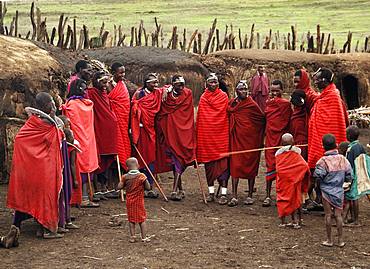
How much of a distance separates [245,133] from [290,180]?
1.57 m

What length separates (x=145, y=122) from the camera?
10.5 m

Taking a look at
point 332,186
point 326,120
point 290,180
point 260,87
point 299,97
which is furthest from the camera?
point 260,87

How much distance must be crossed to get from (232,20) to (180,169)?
24.8 metres

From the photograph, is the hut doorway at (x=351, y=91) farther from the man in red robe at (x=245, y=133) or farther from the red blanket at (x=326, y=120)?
the red blanket at (x=326, y=120)

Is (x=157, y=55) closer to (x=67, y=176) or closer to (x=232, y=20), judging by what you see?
(x=67, y=176)

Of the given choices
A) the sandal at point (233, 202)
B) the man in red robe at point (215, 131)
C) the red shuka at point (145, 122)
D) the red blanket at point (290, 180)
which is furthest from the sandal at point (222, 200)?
the red blanket at point (290, 180)

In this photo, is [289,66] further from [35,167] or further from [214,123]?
[35,167]

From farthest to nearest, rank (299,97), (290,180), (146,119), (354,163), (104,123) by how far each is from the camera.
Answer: (146,119) → (104,123) → (299,97) → (354,163) → (290,180)

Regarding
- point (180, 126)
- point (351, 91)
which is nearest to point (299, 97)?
point (180, 126)

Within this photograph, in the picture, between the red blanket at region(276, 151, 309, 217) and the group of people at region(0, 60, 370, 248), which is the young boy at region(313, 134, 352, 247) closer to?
the group of people at region(0, 60, 370, 248)

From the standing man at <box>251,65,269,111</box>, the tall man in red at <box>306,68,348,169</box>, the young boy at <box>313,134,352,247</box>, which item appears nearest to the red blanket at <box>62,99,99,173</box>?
the tall man in red at <box>306,68,348,169</box>

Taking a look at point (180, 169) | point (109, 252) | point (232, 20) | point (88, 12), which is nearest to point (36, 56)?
point (180, 169)

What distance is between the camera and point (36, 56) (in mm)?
11977

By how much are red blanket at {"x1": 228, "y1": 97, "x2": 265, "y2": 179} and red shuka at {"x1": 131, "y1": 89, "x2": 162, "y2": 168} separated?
3.66 ft
